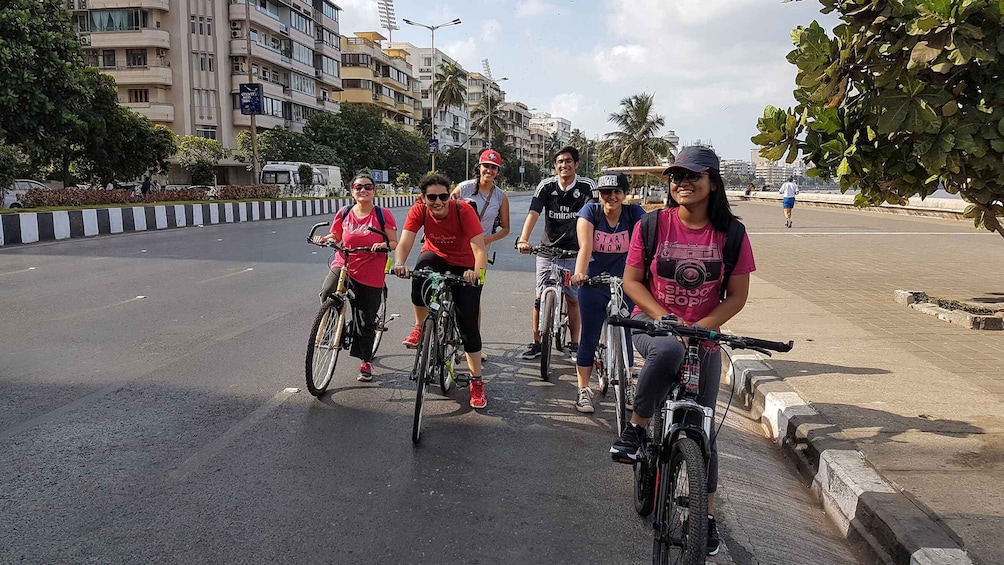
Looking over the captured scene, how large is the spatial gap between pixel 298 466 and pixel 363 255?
A: 7.22 ft

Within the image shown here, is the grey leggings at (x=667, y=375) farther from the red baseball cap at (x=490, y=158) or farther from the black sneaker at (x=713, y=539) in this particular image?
the red baseball cap at (x=490, y=158)

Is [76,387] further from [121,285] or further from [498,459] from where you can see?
[121,285]

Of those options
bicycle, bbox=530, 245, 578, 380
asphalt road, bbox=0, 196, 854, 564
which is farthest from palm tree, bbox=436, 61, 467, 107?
bicycle, bbox=530, 245, 578, 380

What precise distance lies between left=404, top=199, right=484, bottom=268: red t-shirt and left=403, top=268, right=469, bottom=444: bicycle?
0.97 ft

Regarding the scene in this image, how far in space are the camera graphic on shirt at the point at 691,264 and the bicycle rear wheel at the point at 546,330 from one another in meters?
2.65

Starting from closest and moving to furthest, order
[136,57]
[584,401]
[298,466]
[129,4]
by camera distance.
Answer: [298,466] < [584,401] < [129,4] < [136,57]

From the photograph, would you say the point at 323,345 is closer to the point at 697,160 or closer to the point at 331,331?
the point at 331,331

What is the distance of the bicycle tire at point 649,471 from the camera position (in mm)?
3176

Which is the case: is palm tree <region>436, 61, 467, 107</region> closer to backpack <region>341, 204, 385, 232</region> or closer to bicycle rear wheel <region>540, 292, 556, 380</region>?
backpack <region>341, 204, 385, 232</region>

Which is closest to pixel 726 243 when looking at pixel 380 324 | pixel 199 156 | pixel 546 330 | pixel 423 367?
pixel 423 367

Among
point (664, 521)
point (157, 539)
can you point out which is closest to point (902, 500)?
point (664, 521)

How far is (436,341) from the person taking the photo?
16.3ft

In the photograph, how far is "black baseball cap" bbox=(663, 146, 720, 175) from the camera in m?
3.19

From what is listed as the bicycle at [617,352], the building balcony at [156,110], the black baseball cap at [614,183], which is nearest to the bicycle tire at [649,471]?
the bicycle at [617,352]
